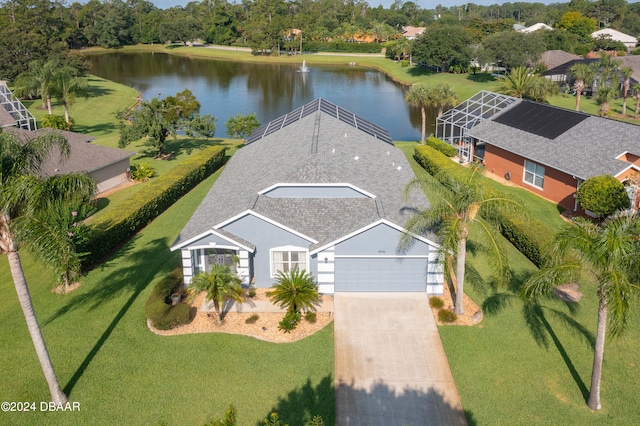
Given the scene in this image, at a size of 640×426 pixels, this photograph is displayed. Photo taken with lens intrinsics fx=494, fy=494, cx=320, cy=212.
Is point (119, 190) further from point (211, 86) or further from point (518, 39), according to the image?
point (518, 39)

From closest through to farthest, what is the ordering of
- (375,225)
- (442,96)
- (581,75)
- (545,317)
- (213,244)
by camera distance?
(545,317) < (375,225) < (213,244) < (442,96) < (581,75)

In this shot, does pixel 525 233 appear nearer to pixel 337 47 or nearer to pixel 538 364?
pixel 538 364

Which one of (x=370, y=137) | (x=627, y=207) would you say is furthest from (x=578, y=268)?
(x=370, y=137)

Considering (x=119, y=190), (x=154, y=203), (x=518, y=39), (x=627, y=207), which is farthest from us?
(x=518, y=39)

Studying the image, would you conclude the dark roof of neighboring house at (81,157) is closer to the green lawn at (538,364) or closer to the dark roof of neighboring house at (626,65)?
the green lawn at (538,364)

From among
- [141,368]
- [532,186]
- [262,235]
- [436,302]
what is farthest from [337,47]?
[141,368]

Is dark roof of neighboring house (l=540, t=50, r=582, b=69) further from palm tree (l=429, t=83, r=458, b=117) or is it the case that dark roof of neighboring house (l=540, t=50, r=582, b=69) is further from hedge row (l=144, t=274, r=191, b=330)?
hedge row (l=144, t=274, r=191, b=330)
